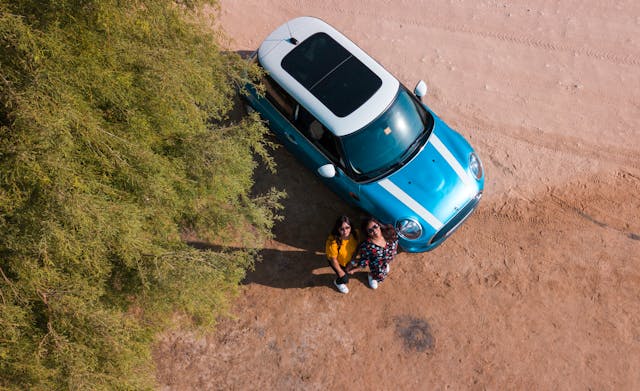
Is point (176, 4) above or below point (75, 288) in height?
above

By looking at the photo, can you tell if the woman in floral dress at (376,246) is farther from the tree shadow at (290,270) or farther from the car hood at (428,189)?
the tree shadow at (290,270)

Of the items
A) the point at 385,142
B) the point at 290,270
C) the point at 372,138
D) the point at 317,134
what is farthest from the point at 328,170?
the point at 290,270

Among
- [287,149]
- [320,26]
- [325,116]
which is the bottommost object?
[287,149]

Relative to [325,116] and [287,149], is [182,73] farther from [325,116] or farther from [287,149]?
[287,149]

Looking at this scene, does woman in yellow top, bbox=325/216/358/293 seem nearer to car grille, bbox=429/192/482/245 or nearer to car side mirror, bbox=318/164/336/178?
car side mirror, bbox=318/164/336/178

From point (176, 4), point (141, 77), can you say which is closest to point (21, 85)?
point (141, 77)

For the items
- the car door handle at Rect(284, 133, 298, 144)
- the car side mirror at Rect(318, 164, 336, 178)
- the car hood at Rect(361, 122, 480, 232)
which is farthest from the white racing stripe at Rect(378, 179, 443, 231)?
the car door handle at Rect(284, 133, 298, 144)
